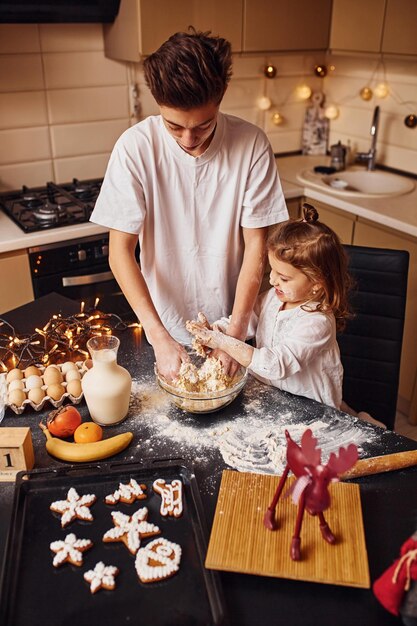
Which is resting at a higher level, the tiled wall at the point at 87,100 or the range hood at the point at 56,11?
the range hood at the point at 56,11

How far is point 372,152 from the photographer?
3.05 metres

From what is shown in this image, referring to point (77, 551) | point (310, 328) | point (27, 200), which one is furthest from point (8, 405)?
point (27, 200)

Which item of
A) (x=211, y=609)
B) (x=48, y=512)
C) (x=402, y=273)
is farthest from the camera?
(x=402, y=273)

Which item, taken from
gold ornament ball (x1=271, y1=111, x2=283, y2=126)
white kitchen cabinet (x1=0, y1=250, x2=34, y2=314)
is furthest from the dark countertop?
gold ornament ball (x1=271, y1=111, x2=283, y2=126)

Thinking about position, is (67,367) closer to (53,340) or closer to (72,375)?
(72,375)

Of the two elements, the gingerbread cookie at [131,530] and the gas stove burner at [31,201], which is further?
Result: the gas stove burner at [31,201]

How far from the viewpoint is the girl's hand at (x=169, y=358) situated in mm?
1375

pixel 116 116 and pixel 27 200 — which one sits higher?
pixel 116 116

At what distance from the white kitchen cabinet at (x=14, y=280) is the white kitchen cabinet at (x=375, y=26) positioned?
Result: 1.80 m

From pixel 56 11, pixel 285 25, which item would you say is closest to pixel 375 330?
pixel 285 25

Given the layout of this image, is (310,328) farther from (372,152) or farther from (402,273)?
(372,152)

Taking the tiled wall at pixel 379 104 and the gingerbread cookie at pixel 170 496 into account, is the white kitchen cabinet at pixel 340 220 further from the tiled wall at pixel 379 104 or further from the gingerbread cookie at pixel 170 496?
the gingerbread cookie at pixel 170 496

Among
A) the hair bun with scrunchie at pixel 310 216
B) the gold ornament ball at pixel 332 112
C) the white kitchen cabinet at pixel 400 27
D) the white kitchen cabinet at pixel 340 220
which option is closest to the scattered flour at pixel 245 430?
the hair bun with scrunchie at pixel 310 216

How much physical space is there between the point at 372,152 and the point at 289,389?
196 cm
